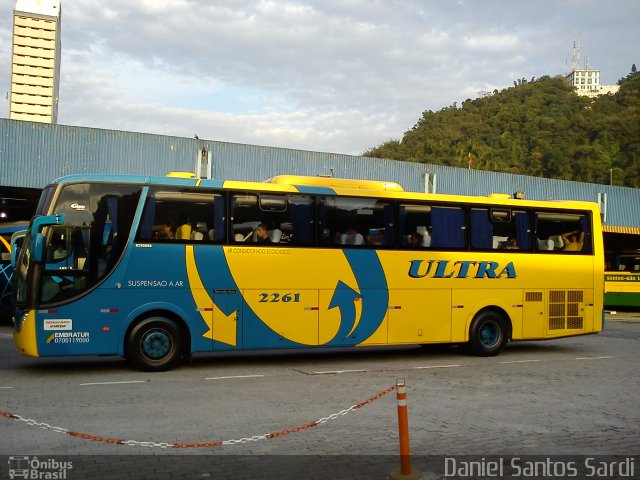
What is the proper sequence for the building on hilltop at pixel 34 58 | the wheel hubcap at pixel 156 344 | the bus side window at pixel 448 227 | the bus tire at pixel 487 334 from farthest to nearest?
the building on hilltop at pixel 34 58, the bus tire at pixel 487 334, the bus side window at pixel 448 227, the wheel hubcap at pixel 156 344

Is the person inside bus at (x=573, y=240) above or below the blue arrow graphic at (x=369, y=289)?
above

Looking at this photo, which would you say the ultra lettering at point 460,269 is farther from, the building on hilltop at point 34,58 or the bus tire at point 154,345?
the building on hilltop at point 34,58

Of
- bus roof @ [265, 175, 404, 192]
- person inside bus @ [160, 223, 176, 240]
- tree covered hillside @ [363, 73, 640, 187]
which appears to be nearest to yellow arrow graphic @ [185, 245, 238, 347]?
person inside bus @ [160, 223, 176, 240]

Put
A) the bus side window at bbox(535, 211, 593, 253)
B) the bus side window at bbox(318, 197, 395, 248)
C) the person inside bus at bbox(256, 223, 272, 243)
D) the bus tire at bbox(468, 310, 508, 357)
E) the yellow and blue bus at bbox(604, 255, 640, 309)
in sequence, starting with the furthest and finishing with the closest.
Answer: the yellow and blue bus at bbox(604, 255, 640, 309), the bus side window at bbox(535, 211, 593, 253), the bus tire at bbox(468, 310, 508, 357), the bus side window at bbox(318, 197, 395, 248), the person inside bus at bbox(256, 223, 272, 243)

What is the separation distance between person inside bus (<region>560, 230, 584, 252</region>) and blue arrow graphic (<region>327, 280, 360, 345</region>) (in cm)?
540

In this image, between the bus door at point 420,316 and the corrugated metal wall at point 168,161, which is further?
the corrugated metal wall at point 168,161

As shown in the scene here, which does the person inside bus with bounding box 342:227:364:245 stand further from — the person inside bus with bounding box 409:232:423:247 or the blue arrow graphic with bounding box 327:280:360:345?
the person inside bus with bounding box 409:232:423:247

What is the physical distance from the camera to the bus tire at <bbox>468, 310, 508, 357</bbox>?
14547mm

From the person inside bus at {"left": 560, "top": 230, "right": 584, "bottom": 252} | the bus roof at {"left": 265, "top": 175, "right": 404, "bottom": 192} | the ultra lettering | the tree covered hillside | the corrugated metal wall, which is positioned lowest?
the ultra lettering

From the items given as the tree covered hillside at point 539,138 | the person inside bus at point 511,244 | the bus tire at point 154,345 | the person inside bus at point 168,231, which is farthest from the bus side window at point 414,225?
the tree covered hillside at point 539,138

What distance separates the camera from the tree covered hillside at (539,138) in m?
78.2

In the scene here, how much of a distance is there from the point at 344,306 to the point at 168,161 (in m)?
17.2

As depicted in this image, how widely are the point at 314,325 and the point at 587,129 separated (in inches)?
3354

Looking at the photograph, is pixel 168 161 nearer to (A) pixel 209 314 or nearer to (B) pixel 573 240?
(A) pixel 209 314
